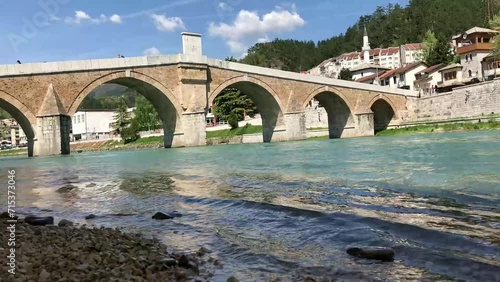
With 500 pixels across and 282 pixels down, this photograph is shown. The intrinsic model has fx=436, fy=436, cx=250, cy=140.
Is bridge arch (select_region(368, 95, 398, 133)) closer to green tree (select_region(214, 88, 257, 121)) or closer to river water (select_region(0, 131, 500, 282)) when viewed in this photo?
green tree (select_region(214, 88, 257, 121))

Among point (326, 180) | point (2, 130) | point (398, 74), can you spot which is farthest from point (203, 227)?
point (2, 130)

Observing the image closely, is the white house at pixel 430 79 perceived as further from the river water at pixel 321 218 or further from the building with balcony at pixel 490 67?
the river water at pixel 321 218

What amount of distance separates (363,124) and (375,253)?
29.4 metres

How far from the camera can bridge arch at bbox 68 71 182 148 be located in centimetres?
2150

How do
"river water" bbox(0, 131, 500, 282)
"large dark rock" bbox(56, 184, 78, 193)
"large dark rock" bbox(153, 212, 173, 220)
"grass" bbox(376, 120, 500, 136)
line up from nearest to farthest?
"river water" bbox(0, 131, 500, 282) → "large dark rock" bbox(153, 212, 173, 220) → "large dark rock" bbox(56, 184, 78, 193) → "grass" bbox(376, 120, 500, 136)

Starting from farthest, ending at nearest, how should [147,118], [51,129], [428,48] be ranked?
1. [147,118]
2. [428,48]
3. [51,129]

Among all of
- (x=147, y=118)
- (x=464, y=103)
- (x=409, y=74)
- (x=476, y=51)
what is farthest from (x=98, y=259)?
(x=147, y=118)

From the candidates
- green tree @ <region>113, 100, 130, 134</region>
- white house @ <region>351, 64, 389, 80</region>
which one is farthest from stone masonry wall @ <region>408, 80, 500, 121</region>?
green tree @ <region>113, 100, 130, 134</region>

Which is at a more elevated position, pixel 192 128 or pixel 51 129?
pixel 51 129

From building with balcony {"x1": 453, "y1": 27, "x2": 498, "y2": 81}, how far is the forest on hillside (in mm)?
13608

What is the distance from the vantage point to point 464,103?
92.1 feet

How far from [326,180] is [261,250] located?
13.0 ft

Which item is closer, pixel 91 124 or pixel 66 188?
pixel 66 188

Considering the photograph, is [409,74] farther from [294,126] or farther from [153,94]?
[153,94]
